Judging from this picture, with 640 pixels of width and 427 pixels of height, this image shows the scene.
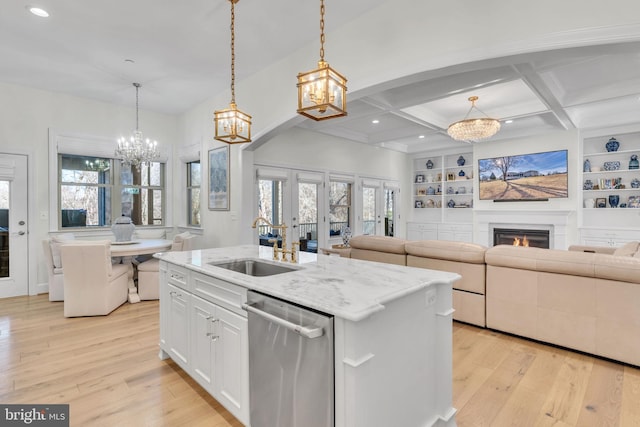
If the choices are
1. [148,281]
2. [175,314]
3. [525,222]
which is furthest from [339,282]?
[525,222]

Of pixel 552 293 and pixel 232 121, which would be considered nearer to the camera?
pixel 232 121

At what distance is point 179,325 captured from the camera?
2.41 m

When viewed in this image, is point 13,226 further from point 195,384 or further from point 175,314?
point 195,384

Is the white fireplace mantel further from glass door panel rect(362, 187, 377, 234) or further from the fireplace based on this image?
glass door panel rect(362, 187, 377, 234)

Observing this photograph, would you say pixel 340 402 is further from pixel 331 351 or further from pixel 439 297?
pixel 439 297

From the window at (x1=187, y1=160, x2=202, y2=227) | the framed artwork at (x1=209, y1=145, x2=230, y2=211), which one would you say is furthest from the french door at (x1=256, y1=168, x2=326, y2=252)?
the window at (x1=187, y1=160, x2=202, y2=227)

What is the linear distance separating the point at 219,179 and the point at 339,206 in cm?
276

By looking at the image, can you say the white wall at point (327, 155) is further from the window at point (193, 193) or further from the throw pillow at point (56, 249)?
the throw pillow at point (56, 249)

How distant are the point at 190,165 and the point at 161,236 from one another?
4.75ft

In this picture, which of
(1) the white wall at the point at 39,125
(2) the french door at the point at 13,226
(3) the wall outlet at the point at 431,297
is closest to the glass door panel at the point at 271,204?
(1) the white wall at the point at 39,125

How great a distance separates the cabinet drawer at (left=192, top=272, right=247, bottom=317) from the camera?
1.80 meters

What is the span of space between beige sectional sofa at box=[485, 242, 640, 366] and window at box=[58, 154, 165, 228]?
5688mm

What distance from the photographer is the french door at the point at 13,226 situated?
15.4ft

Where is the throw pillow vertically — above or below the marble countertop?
below
